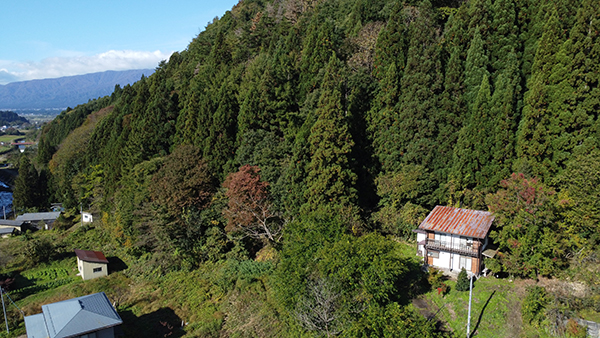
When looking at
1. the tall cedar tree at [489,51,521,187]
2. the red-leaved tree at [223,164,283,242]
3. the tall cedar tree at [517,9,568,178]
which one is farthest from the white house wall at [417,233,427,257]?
the red-leaved tree at [223,164,283,242]

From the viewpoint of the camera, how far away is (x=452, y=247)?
825 inches

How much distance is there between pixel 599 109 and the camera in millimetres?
20328

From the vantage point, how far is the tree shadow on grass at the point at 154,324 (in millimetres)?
21447

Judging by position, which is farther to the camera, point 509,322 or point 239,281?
point 239,281

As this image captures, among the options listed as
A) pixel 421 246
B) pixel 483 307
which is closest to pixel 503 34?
pixel 421 246

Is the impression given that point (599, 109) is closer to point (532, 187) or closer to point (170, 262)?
point (532, 187)

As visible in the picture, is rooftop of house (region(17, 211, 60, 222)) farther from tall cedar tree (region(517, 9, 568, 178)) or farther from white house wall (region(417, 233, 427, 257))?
tall cedar tree (region(517, 9, 568, 178))

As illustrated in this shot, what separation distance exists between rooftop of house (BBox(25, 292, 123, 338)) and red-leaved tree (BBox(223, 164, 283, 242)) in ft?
28.0

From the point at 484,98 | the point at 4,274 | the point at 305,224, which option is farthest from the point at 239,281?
the point at 4,274

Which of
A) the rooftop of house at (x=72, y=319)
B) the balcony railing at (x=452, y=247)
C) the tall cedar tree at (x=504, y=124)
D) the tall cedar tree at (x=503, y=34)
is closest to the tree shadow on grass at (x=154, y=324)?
the rooftop of house at (x=72, y=319)

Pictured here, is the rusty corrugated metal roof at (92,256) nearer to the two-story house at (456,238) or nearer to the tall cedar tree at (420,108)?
the tall cedar tree at (420,108)

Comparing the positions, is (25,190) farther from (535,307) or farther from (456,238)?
(535,307)

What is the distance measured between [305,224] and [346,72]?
14.7 m

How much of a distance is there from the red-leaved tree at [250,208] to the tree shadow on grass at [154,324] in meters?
6.36
